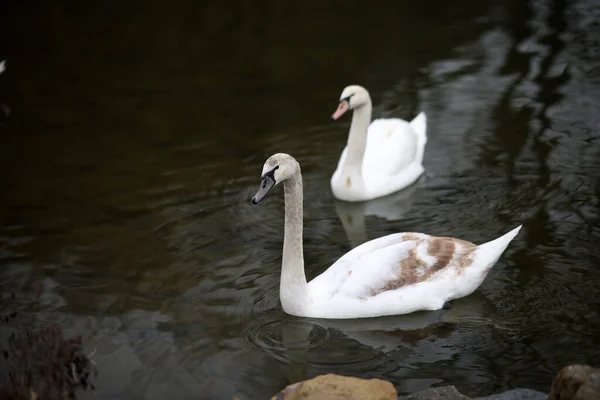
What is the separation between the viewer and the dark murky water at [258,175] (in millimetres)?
6824

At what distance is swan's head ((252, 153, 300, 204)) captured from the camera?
6.81 m

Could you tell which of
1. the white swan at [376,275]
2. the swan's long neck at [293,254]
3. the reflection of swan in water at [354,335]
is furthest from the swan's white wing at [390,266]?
the reflection of swan in water at [354,335]

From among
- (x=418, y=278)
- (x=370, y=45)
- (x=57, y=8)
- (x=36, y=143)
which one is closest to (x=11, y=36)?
(x=57, y=8)

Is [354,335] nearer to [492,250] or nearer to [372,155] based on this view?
[492,250]

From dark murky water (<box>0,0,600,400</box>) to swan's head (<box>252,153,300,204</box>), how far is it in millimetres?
1063

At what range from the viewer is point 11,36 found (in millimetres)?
14984

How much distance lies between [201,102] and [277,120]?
4.22 ft

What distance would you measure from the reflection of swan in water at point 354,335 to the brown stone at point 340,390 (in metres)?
0.70

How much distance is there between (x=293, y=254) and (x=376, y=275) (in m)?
0.65

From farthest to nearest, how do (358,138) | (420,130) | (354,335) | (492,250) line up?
(420,130), (358,138), (492,250), (354,335)

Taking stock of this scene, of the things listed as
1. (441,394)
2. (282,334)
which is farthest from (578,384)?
(282,334)

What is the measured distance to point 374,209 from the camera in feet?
30.9

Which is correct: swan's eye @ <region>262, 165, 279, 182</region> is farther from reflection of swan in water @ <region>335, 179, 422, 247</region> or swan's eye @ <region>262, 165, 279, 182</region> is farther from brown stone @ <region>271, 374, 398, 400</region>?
reflection of swan in water @ <region>335, 179, 422, 247</region>

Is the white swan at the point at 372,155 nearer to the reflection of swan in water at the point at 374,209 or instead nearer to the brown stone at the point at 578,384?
the reflection of swan in water at the point at 374,209
